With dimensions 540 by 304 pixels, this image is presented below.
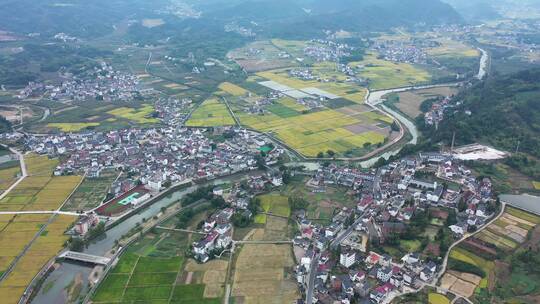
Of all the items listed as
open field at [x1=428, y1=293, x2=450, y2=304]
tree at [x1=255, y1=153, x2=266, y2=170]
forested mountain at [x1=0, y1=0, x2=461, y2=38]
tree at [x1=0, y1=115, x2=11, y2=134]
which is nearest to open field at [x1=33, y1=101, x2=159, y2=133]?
tree at [x1=0, y1=115, x2=11, y2=134]

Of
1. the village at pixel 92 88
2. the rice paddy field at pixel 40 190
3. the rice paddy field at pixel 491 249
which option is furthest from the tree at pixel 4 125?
the rice paddy field at pixel 491 249

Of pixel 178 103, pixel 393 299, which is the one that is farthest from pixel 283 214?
pixel 178 103

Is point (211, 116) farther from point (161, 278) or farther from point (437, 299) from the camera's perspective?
point (437, 299)

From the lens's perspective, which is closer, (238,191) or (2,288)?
(2,288)

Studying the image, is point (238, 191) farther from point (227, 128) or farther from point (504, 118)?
point (504, 118)

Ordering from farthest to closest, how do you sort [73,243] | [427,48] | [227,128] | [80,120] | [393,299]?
[427,48] → [80,120] → [227,128] → [73,243] → [393,299]

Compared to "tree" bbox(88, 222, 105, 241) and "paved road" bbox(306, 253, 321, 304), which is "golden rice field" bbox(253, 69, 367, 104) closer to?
"paved road" bbox(306, 253, 321, 304)

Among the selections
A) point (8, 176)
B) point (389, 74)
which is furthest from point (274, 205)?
point (389, 74)
